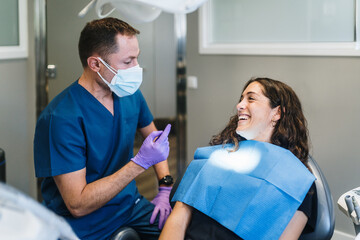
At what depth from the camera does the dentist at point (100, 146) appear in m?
1.38

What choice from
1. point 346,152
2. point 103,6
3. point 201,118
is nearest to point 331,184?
point 346,152

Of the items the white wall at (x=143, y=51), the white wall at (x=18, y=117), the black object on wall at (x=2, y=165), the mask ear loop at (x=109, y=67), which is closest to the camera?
the mask ear loop at (x=109, y=67)

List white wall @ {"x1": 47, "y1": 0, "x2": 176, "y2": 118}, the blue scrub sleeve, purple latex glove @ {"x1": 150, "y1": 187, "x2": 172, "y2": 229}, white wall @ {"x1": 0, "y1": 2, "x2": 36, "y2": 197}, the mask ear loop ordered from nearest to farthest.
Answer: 1. the blue scrub sleeve
2. the mask ear loop
3. purple latex glove @ {"x1": 150, "y1": 187, "x2": 172, "y2": 229}
4. white wall @ {"x1": 47, "y1": 0, "x2": 176, "y2": 118}
5. white wall @ {"x1": 0, "y1": 2, "x2": 36, "y2": 197}

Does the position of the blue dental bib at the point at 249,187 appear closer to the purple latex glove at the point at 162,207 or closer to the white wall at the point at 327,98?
the purple latex glove at the point at 162,207

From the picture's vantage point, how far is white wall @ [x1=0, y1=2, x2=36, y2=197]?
218 centimetres

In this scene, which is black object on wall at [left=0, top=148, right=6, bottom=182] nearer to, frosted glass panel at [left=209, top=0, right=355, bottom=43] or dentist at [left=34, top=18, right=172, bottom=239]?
dentist at [left=34, top=18, right=172, bottom=239]

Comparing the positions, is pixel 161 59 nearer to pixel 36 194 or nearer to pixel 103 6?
pixel 103 6

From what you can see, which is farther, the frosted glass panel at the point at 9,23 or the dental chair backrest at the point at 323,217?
the frosted glass panel at the point at 9,23

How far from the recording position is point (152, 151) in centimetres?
144

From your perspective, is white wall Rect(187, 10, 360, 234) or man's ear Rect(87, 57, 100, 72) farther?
white wall Rect(187, 10, 360, 234)

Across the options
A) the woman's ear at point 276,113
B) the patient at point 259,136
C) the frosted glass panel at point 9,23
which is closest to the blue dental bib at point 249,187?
the patient at point 259,136

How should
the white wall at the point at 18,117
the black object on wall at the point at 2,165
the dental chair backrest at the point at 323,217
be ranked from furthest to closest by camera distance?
the white wall at the point at 18,117, the black object on wall at the point at 2,165, the dental chair backrest at the point at 323,217

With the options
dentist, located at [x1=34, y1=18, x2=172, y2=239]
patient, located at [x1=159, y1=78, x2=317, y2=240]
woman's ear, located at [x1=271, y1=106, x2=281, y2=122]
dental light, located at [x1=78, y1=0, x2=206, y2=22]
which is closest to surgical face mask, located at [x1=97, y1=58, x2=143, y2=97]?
dentist, located at [x1=34, y1=18, x2=172, y2=239]

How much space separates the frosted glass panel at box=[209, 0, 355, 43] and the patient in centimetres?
75
